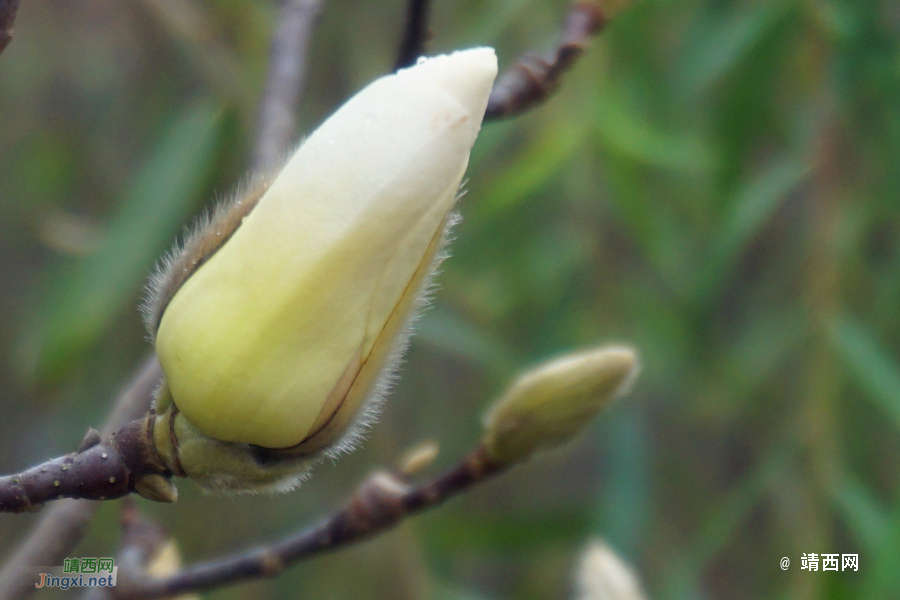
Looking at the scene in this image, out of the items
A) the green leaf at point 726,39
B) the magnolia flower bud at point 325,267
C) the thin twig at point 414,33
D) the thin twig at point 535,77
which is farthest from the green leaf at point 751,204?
the magnolia flower bud at point 325,267

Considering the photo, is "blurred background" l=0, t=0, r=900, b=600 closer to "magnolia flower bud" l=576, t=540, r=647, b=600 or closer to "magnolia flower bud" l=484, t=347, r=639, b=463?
"magnolia flower bud" l=576, t=540, r=647, b=600

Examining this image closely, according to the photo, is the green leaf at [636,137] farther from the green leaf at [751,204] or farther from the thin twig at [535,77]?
the thin twig at [535,77]

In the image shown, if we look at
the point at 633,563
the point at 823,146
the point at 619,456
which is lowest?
the point at 633,563

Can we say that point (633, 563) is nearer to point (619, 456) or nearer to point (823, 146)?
point (619, 456)

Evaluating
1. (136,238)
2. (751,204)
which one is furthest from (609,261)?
(136,238)

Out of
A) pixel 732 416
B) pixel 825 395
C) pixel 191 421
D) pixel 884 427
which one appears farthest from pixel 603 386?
pixel 732 416

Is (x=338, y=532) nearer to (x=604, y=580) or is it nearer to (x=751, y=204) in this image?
(x=604, y=580)

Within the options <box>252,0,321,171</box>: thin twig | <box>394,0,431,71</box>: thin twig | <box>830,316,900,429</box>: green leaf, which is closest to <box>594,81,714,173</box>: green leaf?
<box>830,316,900,429</box>: green leaf
